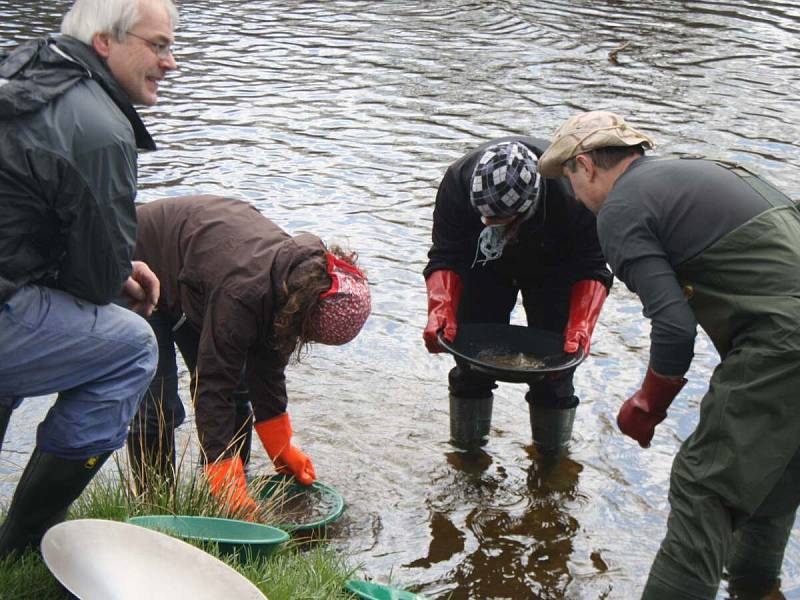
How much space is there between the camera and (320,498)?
15.1 feet

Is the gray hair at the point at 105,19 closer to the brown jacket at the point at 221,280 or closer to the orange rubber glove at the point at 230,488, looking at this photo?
the brown jacket at the point at 221,280

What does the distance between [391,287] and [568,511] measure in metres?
2.67

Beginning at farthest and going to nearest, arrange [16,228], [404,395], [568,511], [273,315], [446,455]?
[404,395] < [446,455] < [568,511] < [273,315] < [16,228]

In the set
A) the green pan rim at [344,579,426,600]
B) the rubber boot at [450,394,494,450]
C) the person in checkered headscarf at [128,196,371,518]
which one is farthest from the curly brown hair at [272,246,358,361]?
the rubber boot at [450,394,494,450]

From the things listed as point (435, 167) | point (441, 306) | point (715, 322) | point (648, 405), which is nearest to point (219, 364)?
point (441, 306)

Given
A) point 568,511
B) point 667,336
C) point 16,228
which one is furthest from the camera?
point 568,511

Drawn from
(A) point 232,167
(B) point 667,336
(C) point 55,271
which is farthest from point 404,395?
(A) point 232,167

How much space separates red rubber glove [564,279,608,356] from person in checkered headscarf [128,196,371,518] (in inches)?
48.7

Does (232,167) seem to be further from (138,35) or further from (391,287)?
(138,35)

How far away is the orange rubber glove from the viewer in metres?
3.86

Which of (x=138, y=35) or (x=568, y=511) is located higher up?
(x=138, y=35)

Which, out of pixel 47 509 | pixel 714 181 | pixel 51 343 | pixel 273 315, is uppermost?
pixel 714 181

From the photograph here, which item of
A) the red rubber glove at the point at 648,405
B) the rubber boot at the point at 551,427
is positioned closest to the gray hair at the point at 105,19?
the red rubber glove at the point at 648,405

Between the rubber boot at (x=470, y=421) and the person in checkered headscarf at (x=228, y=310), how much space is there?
116 centimetres
